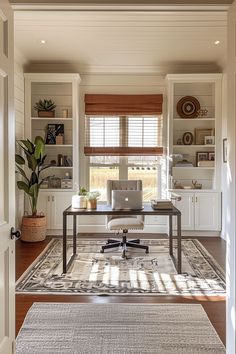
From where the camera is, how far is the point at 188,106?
630 cm

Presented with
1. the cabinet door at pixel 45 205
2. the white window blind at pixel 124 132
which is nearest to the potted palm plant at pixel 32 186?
the cabinet door at pixel 45 205

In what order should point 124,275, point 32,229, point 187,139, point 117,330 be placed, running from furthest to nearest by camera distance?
1. point 187,139
2. point 32,229
3. point 124,275
4. point 117,330

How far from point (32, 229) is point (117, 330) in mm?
3306

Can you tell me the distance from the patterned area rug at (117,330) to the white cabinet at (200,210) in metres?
3.06

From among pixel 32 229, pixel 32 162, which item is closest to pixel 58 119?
pixel 32 162

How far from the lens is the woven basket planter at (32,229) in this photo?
5641 millimetres

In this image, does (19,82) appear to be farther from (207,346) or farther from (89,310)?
(207,346)

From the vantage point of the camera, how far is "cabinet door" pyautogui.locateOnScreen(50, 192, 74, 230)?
613 centimetres

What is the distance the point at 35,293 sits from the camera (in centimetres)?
343

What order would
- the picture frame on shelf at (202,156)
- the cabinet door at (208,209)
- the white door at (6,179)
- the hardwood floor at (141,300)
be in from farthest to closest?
1. the picture frame on shelf at (202,156)
2. the cabinet door at (208,209)
3. the hardwood floor at (141,300)
4. the white door at (6,179)

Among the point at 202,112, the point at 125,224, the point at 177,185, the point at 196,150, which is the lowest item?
the point at 125,224

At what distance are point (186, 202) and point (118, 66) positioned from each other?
281 cm

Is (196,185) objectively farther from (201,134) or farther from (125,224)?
(125,224)

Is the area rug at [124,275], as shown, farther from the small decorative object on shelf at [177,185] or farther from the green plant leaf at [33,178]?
the small decorative object on shelf at [177,185]
